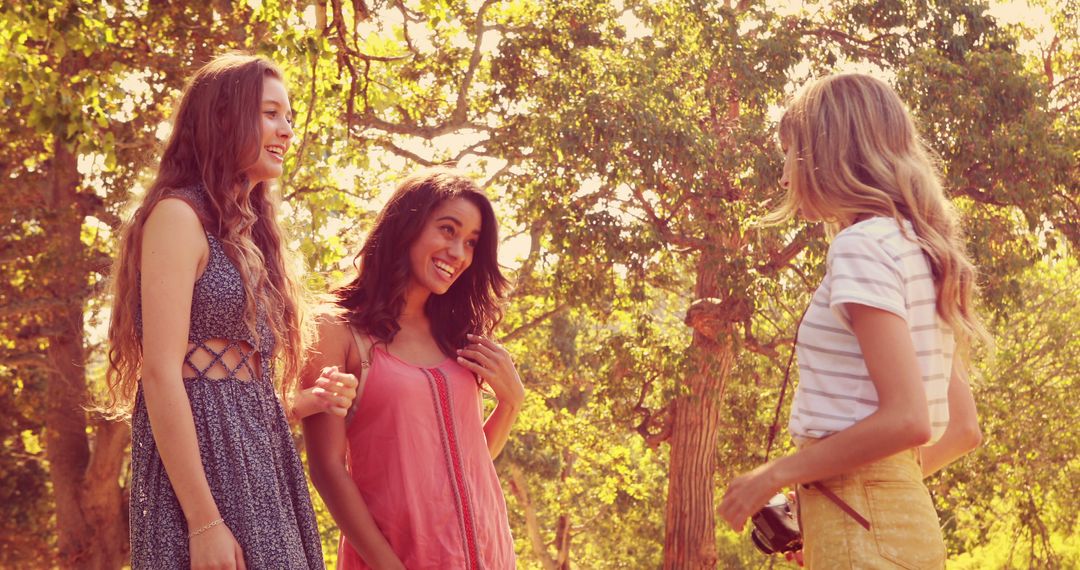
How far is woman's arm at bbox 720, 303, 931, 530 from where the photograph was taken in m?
2.21

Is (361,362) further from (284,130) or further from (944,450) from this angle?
(944,450)

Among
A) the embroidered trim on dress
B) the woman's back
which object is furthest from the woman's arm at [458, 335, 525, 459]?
the woman's back

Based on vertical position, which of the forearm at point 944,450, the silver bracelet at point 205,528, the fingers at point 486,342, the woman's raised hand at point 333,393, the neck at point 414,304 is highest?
the neck at point 414,304

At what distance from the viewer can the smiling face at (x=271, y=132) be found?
2.70 metres

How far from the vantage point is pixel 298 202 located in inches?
447

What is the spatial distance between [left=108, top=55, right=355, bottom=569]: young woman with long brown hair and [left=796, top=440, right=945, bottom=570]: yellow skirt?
3.56ft

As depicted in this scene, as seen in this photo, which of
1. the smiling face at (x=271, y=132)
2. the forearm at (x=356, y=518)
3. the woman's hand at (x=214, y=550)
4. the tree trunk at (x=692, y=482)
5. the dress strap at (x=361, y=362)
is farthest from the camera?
the tree trunk at (x=692, y=482)

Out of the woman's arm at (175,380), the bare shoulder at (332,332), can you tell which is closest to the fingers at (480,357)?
the bare shoulder at (332,332)

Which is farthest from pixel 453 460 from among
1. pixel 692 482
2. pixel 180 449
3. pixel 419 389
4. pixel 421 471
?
pixel 692 482

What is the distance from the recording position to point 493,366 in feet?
10.2

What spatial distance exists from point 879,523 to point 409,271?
139cm

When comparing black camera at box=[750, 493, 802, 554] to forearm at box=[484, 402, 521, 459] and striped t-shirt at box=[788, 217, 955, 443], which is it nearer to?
striped t-shirt at box=[788, 217, 955, 443]

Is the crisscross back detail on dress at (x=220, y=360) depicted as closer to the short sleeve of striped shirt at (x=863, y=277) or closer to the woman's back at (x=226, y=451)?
the woman's back at (x=226, y=451)

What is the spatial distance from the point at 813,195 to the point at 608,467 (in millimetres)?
16481
